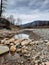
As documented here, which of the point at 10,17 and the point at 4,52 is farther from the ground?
the point at 10,17

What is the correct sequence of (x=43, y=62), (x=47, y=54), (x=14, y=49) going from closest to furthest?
(x=43, y=62) → (x=47, y=54) → (x=14, y=49)

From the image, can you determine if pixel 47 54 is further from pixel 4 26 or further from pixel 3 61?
pixel 4 26

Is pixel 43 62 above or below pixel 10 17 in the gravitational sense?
below

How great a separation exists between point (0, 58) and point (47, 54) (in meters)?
2.05

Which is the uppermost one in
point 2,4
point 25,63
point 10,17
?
point 2,4

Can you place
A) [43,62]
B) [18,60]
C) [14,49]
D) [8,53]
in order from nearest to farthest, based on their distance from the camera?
[43,62]
[18,60]
[8,53]
[14,49]

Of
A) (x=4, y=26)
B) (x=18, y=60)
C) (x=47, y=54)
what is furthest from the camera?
(x=4, y=26)

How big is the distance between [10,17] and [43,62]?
25.4 m

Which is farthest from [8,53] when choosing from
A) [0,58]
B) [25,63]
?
[25,63]

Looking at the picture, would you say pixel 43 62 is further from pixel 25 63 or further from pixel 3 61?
pixel 3 61

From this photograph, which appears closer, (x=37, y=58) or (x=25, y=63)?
(x=25, y=63)

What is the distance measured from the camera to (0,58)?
18.2ft

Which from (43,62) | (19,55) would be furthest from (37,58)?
(19,55)

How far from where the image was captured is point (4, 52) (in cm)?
628
